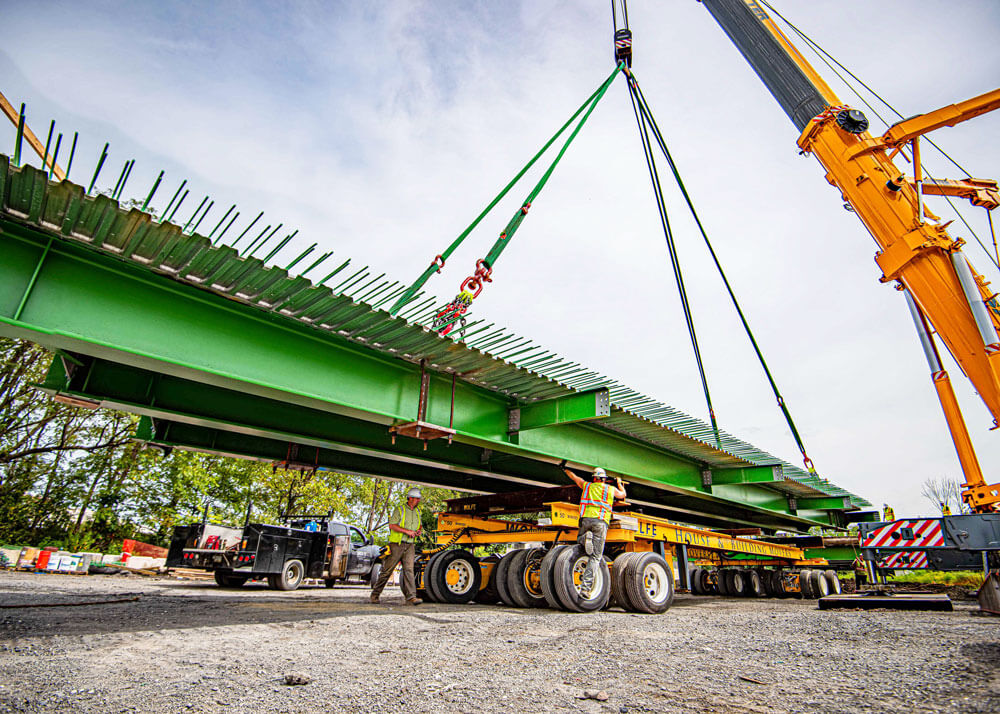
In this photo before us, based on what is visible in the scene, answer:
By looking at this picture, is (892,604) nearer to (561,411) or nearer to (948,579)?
(561,411)

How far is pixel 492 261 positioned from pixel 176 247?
337 centimetres

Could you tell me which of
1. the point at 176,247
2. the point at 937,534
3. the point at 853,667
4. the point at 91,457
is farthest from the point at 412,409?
the point at 91,457

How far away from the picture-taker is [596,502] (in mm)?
8133

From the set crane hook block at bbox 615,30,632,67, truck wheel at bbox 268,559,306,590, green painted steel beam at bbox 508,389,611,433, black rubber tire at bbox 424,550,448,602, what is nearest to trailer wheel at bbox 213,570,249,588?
truck wheel at bbox 268,559,306,590

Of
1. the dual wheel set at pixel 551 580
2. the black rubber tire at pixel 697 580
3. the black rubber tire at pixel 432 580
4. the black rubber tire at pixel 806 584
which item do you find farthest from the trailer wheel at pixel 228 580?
the black rubber tire at pixel 806 584

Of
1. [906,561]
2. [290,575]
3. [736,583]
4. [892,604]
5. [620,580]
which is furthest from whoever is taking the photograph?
[736,583]

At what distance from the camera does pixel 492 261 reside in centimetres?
663

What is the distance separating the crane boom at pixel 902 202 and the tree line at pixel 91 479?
55.8ft

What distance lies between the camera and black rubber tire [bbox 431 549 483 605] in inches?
381

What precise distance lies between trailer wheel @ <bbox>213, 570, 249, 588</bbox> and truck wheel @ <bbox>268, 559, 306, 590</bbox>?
0.91 metres

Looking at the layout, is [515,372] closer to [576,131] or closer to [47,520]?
→ [576,131]

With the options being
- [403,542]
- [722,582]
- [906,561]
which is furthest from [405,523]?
[722,582]

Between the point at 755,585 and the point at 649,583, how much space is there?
8.92 m

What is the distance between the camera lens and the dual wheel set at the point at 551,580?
795cm
